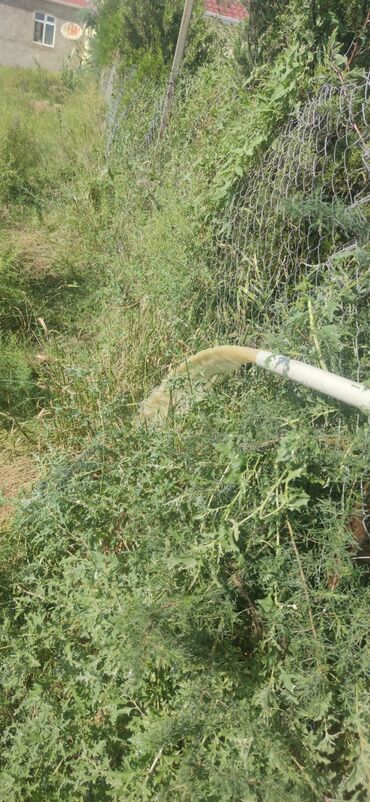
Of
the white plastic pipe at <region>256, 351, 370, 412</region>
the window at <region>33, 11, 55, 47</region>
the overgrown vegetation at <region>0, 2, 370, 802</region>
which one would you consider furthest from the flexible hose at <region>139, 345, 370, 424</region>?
the window at <region>33, 11, 55, 47</region>

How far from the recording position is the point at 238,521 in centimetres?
247

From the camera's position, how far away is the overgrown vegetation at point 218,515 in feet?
7.06

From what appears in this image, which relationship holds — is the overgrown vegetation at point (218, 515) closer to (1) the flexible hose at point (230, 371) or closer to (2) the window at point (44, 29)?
(1) the flexible hose at point (230, 371)

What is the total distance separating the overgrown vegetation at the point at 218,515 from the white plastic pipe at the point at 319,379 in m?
0.10

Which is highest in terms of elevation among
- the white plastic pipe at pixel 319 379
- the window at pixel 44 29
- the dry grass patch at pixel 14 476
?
the window at pixel 44 29

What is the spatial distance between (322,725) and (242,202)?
281 centimetres

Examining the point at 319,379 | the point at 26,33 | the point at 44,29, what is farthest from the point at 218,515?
the point at 44,29

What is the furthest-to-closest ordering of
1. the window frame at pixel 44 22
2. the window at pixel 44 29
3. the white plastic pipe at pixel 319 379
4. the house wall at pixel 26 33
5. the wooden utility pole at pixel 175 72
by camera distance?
the window at pixel 44 29 → the window frame at pixel 44 22 → the house wall at pixel 26 33 → the wooden utility pole at pixel 175 72 → the white plastic pipe at pixel 319 379

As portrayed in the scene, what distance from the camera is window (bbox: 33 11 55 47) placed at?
27.3 m

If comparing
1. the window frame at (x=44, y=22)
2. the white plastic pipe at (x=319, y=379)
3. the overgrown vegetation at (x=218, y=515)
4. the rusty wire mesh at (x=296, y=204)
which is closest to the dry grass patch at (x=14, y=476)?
the overgrown vegetation at (x=218, y=515)

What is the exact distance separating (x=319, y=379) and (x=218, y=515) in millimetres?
740

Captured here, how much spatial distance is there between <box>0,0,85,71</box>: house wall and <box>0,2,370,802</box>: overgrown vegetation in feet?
89.0

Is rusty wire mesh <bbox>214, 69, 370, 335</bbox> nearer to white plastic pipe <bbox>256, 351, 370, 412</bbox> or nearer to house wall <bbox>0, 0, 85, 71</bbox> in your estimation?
white plastic pipe <bbox>256, 351, 370, 412</bbox>

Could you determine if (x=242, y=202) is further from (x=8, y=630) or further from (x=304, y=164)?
(x=8, y=630)
